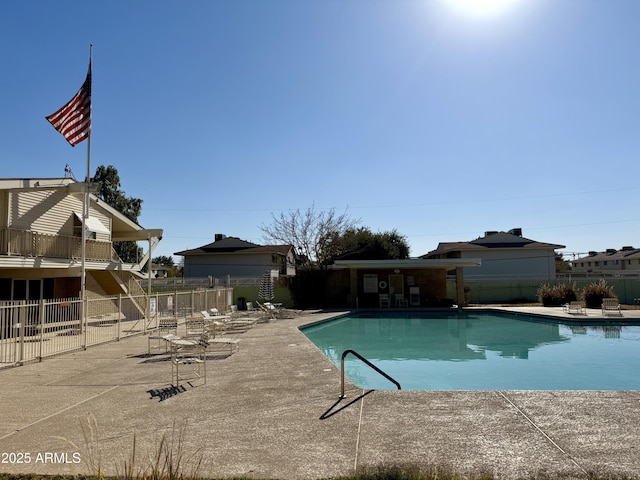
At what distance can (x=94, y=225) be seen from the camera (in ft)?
66.4

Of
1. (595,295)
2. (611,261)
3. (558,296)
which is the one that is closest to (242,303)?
(558,296)

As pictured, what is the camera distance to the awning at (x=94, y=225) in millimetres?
19652

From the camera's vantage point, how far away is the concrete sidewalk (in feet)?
13.7

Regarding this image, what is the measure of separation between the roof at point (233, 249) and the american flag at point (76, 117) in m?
25.2

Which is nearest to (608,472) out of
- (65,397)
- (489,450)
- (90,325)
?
(489,450)

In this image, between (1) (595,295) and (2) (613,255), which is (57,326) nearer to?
(1) (595,295)

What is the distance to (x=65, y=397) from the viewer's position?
6.89m

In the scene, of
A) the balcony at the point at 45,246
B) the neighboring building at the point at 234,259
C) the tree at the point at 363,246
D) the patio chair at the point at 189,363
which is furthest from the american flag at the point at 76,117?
the neighboring building at the point at 234,259

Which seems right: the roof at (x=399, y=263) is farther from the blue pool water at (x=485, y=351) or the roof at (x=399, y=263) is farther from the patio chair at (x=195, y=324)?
the patio chair at (x=195, y=324)

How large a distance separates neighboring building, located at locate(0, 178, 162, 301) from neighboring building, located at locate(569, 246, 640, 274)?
53.1 metres

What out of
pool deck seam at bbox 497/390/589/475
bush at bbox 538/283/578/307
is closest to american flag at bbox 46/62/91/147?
pool deck seam at bbox 497/390/589/475

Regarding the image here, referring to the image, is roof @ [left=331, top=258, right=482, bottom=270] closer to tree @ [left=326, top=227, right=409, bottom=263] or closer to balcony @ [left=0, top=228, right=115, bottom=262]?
tree @ [left=326, top=227, right=409, bottom=263]

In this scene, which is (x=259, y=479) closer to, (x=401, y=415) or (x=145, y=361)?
(x=401, y=415)

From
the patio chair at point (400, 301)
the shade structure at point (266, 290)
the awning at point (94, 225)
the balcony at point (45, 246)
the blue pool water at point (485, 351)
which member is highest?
the awning at point (94, 225)
